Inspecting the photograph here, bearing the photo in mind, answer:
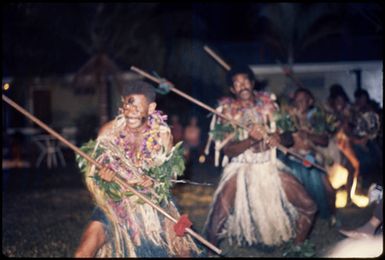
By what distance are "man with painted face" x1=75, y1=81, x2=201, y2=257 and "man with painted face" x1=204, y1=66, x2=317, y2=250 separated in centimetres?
193

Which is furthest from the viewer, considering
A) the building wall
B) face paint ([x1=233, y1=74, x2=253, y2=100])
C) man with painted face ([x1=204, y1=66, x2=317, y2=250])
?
the building wall

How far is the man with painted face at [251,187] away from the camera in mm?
7590

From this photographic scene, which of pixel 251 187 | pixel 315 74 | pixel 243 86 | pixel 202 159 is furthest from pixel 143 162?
pixel 315 74

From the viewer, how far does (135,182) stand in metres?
5.53

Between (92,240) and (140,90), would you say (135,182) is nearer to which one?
(92,240)

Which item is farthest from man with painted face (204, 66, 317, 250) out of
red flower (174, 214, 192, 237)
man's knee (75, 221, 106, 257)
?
red flower (174, 214, 192, 237)

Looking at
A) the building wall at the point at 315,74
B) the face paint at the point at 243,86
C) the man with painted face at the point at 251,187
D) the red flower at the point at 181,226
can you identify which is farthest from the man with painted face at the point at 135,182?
the building wall at the point at 315,74

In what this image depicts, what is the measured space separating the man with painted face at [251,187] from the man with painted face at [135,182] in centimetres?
193

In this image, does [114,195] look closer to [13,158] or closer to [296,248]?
[296,248]

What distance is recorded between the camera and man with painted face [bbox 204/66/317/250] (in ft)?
24.9

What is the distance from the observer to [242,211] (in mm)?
7645

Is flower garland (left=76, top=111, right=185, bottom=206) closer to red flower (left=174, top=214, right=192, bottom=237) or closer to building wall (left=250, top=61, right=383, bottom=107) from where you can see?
red flower (left=174, top=214, right=192, bottom=237)

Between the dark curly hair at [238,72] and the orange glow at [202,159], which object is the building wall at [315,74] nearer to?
the orange glow at [202,159]

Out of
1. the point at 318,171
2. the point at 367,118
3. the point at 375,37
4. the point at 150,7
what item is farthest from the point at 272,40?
the point at 318,171
